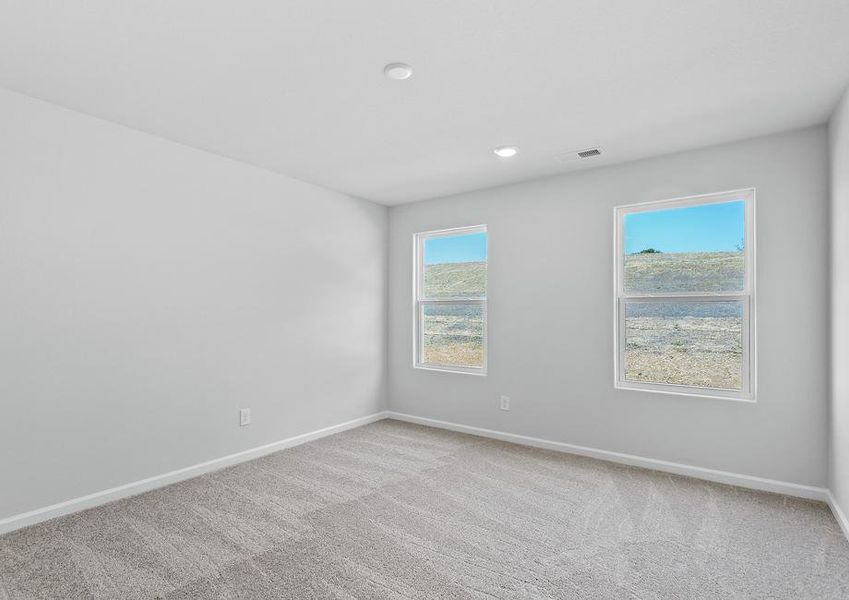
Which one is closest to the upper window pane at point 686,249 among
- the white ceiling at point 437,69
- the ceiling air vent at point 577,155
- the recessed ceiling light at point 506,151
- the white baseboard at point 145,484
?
the white ceiling at point 437,69

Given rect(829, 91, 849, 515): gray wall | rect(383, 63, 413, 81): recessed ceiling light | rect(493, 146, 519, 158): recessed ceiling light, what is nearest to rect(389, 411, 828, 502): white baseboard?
rect(829, 91, 849, 515): gray wall

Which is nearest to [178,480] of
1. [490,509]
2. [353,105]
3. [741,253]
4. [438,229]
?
[490,509]

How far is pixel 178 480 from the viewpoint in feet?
10.2

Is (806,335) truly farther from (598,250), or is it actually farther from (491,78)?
(491,78)

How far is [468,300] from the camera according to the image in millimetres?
4496

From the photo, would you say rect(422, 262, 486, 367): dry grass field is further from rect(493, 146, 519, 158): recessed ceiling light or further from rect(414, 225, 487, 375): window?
rect(493, 146, 519, 158): recessed ceiling light

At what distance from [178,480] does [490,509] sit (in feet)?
7.07

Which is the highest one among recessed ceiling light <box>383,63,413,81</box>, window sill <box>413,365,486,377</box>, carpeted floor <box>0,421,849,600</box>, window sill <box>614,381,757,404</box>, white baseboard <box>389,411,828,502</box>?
recessed ceiling light <box>383,63,413,81</box>

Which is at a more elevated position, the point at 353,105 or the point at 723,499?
the point at 353,105

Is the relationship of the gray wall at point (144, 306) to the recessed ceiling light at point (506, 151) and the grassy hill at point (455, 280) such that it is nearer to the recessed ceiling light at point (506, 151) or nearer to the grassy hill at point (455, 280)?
the grassy hill at point (455, 280)

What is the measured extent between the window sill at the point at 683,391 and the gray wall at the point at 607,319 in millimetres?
33

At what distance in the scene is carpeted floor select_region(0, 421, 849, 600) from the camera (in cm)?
196

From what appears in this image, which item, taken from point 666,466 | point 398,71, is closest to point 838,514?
point 666,466

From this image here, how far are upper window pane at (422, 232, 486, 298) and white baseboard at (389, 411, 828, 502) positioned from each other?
133 cm
